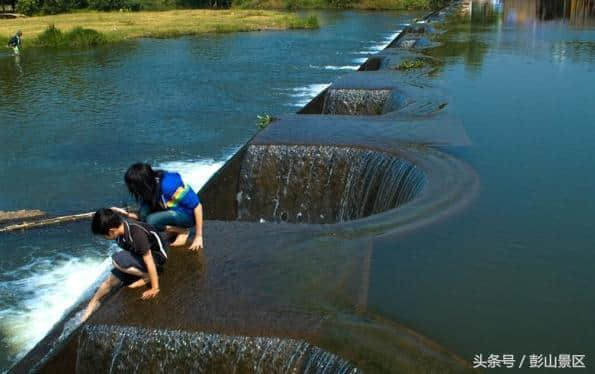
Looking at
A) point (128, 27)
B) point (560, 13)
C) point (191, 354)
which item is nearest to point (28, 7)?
point (128, 27)

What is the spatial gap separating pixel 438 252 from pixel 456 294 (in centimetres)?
85

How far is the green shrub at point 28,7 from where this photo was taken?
5883 centimetres

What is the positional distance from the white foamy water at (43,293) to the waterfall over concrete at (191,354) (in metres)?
2.01

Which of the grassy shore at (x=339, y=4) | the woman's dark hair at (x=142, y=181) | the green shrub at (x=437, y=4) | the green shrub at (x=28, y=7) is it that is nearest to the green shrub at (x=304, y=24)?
the green shrub at (x=437, y=4)

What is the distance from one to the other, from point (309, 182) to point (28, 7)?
5898cm

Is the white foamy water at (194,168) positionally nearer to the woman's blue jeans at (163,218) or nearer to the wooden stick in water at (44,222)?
the wooden stick in water at (44,222)

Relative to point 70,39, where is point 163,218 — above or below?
below

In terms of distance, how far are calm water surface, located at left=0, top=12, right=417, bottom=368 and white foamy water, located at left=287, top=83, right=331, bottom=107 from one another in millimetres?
70

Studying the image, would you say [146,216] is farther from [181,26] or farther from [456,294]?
[181,26]

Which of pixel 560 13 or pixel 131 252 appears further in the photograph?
pixel 560 13

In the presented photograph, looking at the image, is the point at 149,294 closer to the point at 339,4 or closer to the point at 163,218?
the point at 163,218

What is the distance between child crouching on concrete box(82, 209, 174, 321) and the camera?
4820mm

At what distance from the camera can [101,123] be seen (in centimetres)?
1666

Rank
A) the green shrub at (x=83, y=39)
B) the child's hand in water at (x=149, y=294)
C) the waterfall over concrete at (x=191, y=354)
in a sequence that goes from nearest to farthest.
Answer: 1. the waterfall over concrete at (x=191, y=354)
2. the child's hand in water at (x=149, y=294)
3. the green shrub at (x=83, y=39)
